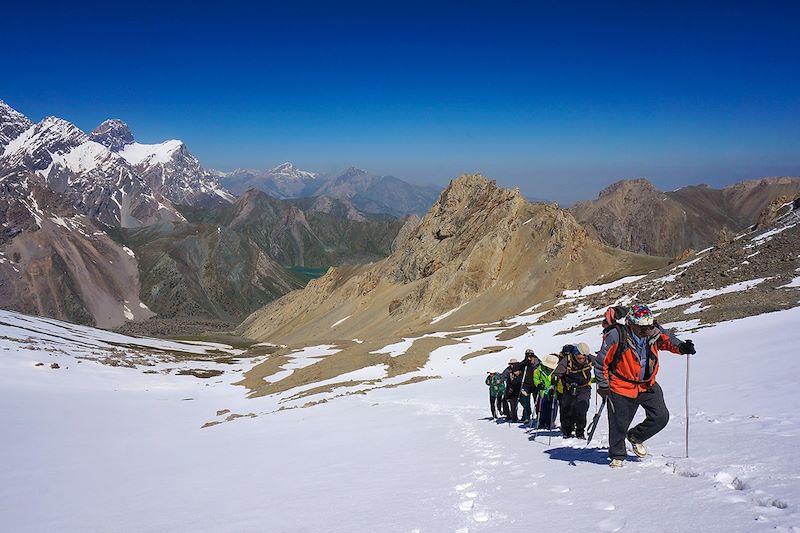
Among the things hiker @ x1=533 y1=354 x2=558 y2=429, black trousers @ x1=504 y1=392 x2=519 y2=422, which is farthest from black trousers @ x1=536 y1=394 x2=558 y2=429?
black trousers @ x1=504 y1=392 x2=519 y2=422

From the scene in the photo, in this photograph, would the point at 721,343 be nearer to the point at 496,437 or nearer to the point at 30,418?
the point at 496,437

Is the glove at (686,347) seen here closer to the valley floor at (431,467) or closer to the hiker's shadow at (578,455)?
the valley floor at (431,467)

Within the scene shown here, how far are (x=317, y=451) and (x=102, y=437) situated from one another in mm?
15906

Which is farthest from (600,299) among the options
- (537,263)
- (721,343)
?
(721,343)

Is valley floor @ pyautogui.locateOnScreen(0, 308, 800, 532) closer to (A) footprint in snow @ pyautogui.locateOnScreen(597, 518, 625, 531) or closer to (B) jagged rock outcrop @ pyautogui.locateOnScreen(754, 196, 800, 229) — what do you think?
(A) footprint in snow @ pyautogui.locateOnScreen(597, 518, 625, 531)

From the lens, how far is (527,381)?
16.7m

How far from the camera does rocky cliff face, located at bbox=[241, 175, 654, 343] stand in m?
86.5

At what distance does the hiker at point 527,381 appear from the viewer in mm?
16641

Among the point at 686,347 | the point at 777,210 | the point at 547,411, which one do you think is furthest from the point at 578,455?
the point at 777,210

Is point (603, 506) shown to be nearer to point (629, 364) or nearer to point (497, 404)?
point (629, 364)

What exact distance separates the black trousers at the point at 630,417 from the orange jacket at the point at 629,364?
0.12 meters

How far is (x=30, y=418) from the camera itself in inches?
1181

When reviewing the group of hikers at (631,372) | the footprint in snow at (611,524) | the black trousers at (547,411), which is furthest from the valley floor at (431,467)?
the black trousers at (547,411)

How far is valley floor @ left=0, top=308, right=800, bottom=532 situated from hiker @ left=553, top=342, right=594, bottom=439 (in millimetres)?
451
